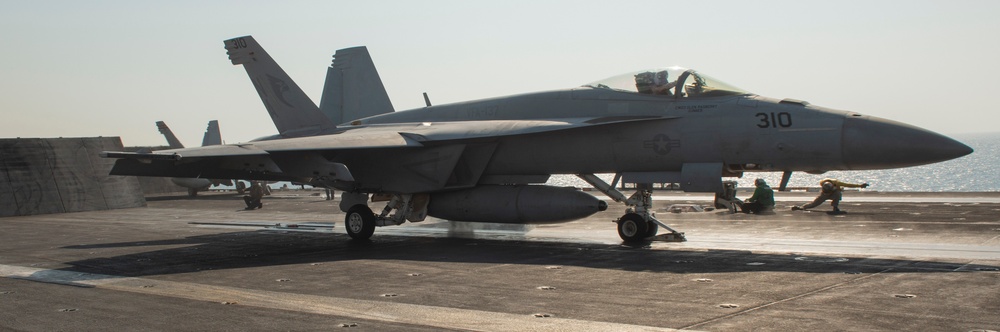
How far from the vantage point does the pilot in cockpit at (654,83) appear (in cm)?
1483

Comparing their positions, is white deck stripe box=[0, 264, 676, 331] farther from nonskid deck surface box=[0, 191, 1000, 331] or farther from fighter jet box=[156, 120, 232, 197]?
fighter jet box=[156, 120, 232, 197]

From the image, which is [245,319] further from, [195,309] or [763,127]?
[763,127]

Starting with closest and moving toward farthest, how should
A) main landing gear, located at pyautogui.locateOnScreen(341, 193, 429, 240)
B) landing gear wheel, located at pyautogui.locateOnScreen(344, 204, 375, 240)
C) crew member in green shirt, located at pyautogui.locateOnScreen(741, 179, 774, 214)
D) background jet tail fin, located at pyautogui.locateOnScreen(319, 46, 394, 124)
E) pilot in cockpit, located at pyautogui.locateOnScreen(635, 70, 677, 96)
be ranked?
pilot in cockpit, located at pyautogui.locateOnScreen(635, 70, 677, 96) < main landing gear, located at pyautogui.locateOnScreen(341, 193, 429, 240) < landing gear wheel, located at pyautogui.locateOnScreen(344, 204, 375, 240) < crew member in green shirt, located at pyautogui.locateOnScreen(741, 179, 774, 214) < background jet tail fin, located at pyautogui.locateOnScreen(319, 46, 394, 124)

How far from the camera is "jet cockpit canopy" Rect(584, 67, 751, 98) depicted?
47.4 feet

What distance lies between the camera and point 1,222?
82.2 ft

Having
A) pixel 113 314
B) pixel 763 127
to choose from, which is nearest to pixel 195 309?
pixel 113 314

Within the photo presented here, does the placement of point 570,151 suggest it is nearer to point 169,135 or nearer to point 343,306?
point 343,306

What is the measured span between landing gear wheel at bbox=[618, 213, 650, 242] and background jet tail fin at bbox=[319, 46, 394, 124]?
10267mm

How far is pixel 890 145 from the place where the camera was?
40.1ft

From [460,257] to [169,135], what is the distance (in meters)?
41.1

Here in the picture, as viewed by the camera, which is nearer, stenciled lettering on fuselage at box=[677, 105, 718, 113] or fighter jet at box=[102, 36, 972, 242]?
fighter jet at box=[102, 36, 972, 242]

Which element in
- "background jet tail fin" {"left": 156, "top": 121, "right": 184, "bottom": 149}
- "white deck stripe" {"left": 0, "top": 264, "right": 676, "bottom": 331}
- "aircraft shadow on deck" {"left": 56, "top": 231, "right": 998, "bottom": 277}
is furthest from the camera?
"background jet tail fin" {"left": 156, "top": 121, "right": 184, "bottom": 149}

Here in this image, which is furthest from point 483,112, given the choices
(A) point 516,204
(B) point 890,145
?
(B) point 890,145

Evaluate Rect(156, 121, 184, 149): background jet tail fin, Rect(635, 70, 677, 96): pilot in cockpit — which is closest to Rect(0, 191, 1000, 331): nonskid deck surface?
Rect(635, 70, 677, 96): pilot in cockpit
